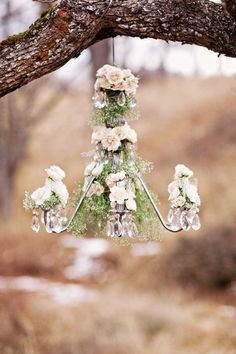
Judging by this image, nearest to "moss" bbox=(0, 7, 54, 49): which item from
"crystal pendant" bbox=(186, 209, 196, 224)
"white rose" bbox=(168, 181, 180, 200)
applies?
"white rose" bbox=(168, 181, 180, 200)

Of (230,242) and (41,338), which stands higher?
(230,242)

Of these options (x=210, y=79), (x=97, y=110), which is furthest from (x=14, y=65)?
(x=210, y=79)

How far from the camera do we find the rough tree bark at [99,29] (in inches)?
127

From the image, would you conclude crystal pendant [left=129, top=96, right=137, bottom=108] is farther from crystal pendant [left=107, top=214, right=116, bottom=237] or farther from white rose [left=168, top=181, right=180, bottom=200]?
crystal pendant [left=107, top=214, right=116, bottom=237]

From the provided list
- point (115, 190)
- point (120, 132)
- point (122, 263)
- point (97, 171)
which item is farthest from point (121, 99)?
point (122, 263)

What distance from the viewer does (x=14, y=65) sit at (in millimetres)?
3205

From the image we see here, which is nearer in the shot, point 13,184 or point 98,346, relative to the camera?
point 98,346

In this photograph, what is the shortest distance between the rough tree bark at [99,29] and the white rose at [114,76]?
0.20 metres

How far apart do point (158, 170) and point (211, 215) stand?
4544 mm

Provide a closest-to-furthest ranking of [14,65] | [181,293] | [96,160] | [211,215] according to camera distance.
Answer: [14,65] < [96,160] < [181,293] < [211,215]

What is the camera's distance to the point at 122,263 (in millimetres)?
11750

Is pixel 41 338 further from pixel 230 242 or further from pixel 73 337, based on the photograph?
pixel 230 242

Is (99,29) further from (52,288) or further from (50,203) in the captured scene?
(52,288)

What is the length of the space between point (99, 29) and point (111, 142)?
618 millimetres
